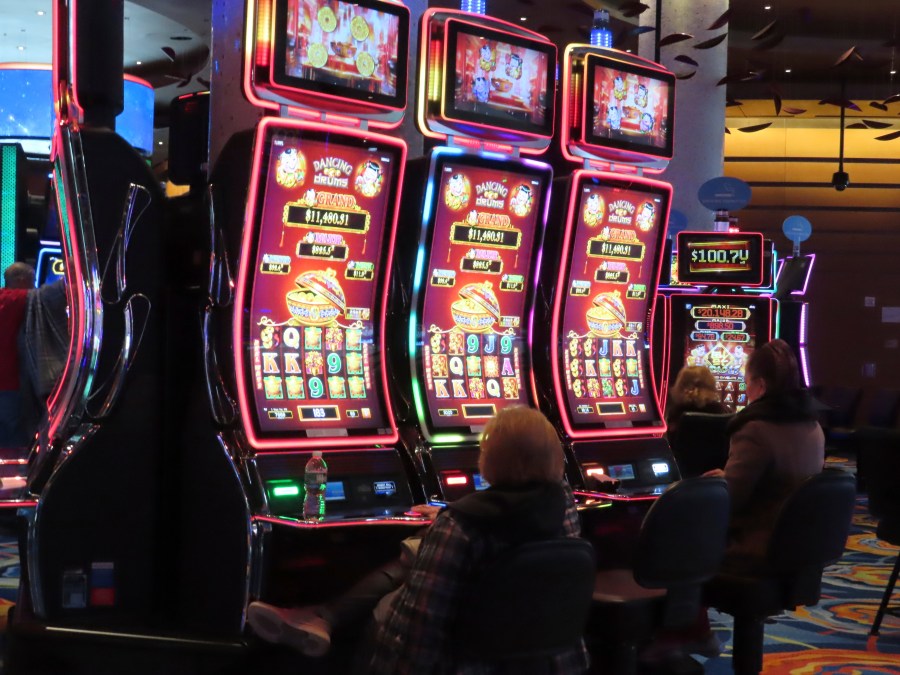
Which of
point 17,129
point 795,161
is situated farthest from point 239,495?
point 795,161

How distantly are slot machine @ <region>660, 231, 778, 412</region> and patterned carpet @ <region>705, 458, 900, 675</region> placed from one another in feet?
12.1

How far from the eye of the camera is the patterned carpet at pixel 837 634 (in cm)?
460

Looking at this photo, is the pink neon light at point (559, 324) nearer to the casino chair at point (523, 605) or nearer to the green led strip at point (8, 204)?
the casino chair at point (523, 605)

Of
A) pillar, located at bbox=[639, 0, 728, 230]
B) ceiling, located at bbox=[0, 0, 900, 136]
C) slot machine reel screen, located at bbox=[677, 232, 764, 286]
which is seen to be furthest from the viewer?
ceiling, located at bbox=[0, 0, 900, 136]

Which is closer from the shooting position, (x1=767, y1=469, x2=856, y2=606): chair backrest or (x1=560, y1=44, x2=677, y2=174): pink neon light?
(x1=767, y1=469, x2=856, y2=606): chair backrest

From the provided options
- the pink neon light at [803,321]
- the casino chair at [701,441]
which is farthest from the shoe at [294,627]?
the pink neon light at [803,321]

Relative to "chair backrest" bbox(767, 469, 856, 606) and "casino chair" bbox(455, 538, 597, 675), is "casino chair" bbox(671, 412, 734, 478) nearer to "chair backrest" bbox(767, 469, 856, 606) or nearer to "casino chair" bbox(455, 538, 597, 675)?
"chair backrest" bbox(767, 469, 856, 606)

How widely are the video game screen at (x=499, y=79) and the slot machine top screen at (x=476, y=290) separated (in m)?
0.17

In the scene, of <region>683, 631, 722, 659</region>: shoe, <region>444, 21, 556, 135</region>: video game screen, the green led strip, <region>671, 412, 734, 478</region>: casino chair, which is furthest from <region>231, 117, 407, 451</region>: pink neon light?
the green led strip

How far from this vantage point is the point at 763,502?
13.3 feet

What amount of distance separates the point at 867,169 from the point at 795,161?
3.25 ft

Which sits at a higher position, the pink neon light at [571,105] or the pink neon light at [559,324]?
the pink neon light at [571,105]

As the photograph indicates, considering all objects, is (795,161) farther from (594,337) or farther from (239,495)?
(239,495)

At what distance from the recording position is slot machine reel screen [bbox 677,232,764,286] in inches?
401
